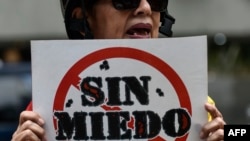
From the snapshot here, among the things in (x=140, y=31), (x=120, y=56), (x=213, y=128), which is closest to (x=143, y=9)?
(x=140, y=31)

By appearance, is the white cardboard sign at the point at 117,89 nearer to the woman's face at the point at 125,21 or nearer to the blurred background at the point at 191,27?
the woman's face at the point at 125,21

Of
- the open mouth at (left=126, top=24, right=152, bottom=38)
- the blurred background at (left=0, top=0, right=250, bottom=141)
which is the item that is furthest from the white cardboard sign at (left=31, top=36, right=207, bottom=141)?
the blurred background at (left=0, top=0, right=250, bottom=141)

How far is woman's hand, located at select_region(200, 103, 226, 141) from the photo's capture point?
349cm

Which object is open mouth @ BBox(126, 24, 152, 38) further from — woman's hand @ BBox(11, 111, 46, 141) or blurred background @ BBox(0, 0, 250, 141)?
blurred background @ BBox(0, 0, 250, 141)

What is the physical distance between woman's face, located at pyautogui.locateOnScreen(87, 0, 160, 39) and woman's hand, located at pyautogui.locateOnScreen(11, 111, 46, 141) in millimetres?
522

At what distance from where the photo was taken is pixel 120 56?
3580 mm

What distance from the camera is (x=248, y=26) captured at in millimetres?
21797

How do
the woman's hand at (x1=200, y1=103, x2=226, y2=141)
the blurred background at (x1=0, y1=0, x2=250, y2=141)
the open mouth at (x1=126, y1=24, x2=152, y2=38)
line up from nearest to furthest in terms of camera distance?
the woman's hand at (x1=200, y1=103, x2=226, y2=141) < the open mouth at (x1=126, y1=24, x2=152, y2=38) < the blurred background at (x1=0, y1=0, x2=250, y2=141)

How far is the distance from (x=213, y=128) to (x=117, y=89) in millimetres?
384

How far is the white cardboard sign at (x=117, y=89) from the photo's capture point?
356cm

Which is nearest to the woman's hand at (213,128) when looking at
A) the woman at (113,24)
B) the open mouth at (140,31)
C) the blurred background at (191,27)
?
the woman at (113,24)

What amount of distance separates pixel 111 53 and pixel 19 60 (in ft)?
58.0

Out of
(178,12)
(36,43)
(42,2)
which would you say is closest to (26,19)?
(42,2)

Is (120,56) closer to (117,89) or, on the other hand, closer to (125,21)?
(117,89)
